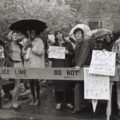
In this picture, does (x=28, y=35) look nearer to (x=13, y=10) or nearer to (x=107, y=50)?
(x=107, y=50)

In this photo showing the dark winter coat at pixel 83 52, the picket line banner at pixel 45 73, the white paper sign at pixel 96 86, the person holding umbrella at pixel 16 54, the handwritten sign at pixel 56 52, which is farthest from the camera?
the person holding umbrella at pixel 16 54

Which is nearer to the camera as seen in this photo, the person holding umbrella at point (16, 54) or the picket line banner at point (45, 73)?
the picket line banner at point (45, 73)

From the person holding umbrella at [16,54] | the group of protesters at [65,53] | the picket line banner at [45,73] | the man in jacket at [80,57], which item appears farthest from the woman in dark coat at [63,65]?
the person holding umbrella at [16,54]

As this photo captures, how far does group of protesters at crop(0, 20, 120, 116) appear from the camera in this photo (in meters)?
6.57

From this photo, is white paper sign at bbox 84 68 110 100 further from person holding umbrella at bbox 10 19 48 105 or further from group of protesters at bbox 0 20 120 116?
person holding umbrella at bbox 10 19 48 105

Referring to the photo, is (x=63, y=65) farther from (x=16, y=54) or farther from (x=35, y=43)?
(x=16, y=54)

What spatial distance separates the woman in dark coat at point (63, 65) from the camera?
7.06 metres

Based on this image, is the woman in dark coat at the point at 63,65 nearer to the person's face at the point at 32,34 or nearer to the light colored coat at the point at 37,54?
the light colored coat at the point at 37,54

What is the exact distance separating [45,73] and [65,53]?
0.73 meters

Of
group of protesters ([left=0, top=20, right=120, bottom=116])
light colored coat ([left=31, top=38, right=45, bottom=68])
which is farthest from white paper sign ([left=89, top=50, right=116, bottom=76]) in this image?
light colored coat ([left=31, top=38, right=45, bottom=68])

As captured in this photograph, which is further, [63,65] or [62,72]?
[63,65]

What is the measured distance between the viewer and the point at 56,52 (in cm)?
700

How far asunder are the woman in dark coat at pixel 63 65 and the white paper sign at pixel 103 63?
979mm

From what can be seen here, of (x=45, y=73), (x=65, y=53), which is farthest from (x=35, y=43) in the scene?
(x=45, y=73)
